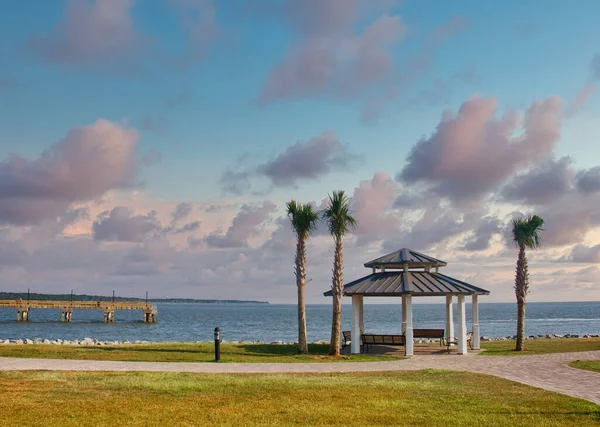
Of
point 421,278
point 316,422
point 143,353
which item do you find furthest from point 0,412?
point 421,278

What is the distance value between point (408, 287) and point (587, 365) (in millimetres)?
7855

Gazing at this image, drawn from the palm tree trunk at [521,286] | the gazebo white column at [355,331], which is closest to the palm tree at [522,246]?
the palm tree trunk at [521,286]

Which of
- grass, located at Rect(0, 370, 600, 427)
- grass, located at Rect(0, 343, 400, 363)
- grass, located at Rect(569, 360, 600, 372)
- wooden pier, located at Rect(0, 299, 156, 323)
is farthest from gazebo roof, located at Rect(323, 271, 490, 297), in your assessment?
wooden pier, located at Rect(0, 299, 156, 323)

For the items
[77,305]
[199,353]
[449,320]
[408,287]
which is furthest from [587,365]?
[77,305]

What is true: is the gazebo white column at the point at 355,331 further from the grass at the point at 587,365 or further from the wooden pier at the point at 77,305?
the wooden pier at the point at 77,305

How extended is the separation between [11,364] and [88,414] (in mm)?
9846

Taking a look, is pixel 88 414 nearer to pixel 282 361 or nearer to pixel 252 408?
pixel 252 408

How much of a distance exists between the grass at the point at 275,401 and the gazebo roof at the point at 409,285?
8912mm

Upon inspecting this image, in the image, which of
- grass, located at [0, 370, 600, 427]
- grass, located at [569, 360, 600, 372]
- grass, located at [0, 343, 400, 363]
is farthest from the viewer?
grass, located at [0, 343, 400, 363]

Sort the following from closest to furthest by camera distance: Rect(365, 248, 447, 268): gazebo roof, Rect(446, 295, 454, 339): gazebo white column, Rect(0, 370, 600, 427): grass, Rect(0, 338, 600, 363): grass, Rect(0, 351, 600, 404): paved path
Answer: Rect(0, 370, 600, 427): grass, Rect(0, 351, 600, 404): paved path, Rect(0, 338, 600, 363): grass, Rect(365, 248, 447, 268): gazebo roof, Rect(446, 295, 454, 339): gazebo white column

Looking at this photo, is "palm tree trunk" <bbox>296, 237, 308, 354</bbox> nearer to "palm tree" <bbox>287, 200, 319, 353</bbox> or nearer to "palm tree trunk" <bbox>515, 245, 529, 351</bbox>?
"palm tree" <bbox>287, 200, 319, 353</bbox>

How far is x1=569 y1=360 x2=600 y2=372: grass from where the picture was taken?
811 inches

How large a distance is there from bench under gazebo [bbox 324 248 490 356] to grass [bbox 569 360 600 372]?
16.7 ft

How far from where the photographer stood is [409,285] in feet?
90.3
